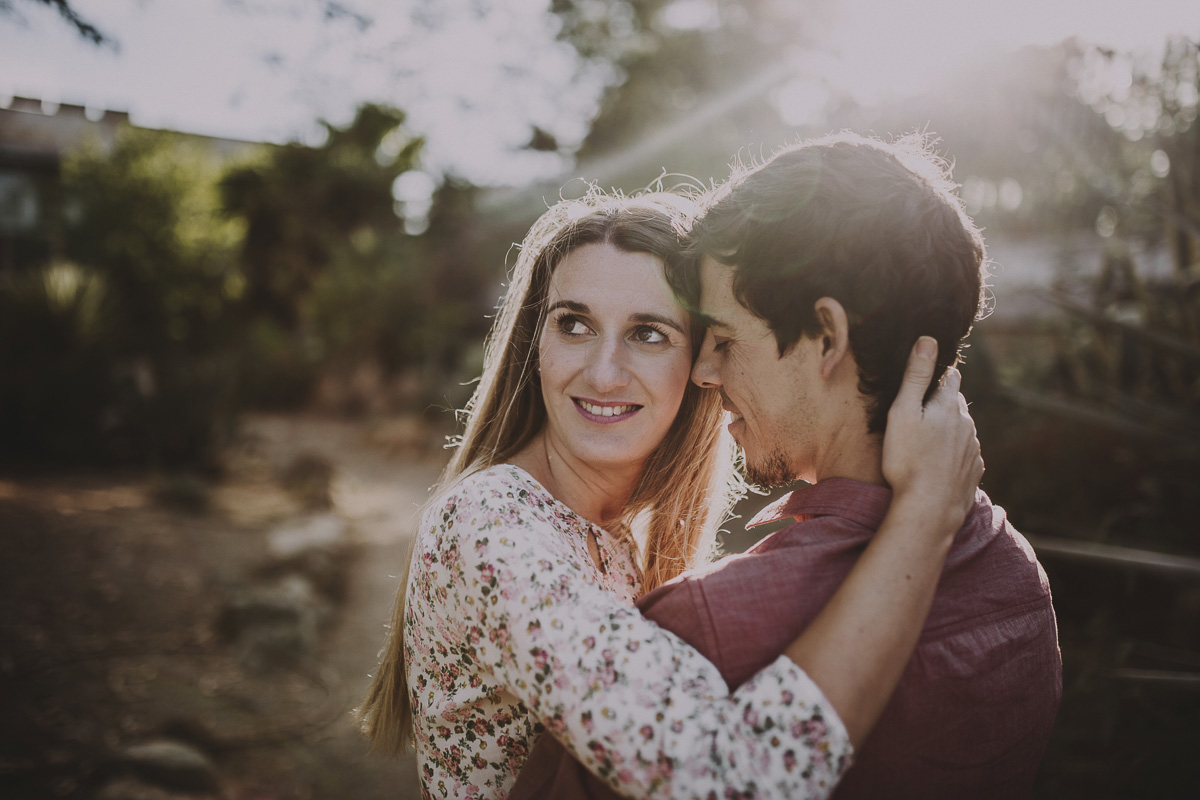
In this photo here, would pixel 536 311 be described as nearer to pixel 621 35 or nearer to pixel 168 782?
pixel 168 782

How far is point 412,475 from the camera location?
503 inches

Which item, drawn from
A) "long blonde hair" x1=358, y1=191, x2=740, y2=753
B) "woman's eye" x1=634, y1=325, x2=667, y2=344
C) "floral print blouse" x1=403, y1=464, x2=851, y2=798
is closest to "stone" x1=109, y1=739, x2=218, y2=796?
"long blonde hair" x1=358, y1=191, x2=740, y2=753

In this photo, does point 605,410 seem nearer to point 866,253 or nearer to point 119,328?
point 866,253

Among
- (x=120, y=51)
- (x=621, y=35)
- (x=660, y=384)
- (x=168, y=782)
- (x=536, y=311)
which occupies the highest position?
(x=621, y=35)

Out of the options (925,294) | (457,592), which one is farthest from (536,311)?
(925,294)

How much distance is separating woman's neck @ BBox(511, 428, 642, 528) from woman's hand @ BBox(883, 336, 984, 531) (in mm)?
834

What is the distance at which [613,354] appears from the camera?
1.85m

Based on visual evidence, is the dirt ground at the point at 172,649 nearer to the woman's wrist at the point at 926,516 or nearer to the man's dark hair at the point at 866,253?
the man's dark hair at the point at 866,253

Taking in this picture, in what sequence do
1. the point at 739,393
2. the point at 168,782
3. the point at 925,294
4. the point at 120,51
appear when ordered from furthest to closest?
the point at 168,782 → the point at 120,51 → the point at 739,393 → the point at 925,294

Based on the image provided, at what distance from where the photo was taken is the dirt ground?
14.3ft

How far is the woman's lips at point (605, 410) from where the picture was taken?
189 cm

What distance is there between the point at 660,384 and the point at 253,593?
544 centimetres

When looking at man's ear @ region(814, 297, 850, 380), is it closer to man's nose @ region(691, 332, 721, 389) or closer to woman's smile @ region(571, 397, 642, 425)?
man's nose @ region(691, 332, 721, 389)

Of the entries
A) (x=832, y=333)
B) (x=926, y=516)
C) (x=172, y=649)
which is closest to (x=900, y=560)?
(x=926, y=516)
